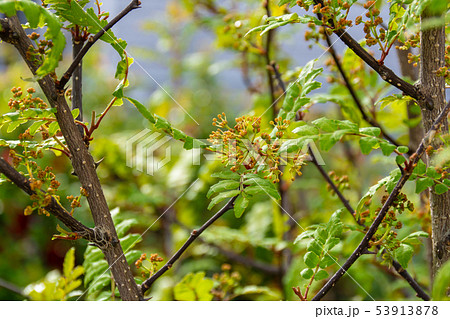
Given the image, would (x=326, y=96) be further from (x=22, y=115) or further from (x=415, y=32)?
(x=22, y=115)

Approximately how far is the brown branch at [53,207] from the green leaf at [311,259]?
33cm

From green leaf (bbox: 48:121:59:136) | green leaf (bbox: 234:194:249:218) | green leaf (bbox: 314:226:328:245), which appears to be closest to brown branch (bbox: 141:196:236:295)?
green leaf (bbox: 234:194:249:218)

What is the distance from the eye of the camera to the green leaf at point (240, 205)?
674mm

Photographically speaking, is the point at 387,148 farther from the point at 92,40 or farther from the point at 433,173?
the point at 92,40

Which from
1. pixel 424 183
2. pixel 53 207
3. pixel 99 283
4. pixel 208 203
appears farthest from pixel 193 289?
pixel 208 203

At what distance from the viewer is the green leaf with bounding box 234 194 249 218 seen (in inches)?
26.5

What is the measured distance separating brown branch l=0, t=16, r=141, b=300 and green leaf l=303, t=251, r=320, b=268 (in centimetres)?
27

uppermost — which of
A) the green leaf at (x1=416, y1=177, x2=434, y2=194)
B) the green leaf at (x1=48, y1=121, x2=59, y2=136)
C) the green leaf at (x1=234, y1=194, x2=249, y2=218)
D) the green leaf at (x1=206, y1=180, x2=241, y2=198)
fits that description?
the green leaf at (x1=48, y1=121, x2=59, y2=136)

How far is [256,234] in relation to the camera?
1613 millimetres

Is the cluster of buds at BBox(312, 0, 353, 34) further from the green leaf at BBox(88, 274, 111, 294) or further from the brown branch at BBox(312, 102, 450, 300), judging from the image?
the green leaf at BBox(88, 274, 111, 294)

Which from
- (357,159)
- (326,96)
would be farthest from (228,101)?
(326,96)

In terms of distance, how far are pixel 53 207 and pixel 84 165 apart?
0.26 ft

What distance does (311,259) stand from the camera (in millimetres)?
754
